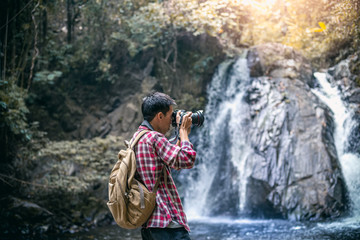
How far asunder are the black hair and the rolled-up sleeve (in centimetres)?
25

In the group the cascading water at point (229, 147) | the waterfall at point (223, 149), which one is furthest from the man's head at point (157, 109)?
the waterfall at point (223, 149)

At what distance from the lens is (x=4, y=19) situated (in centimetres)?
754

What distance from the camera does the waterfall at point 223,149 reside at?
9156 mm

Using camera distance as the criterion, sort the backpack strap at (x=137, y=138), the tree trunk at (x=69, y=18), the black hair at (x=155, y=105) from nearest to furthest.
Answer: the backpack strap at (x=137, y=138) → the black hair at (x=155, y=105) → the tree trunk at (x=69, y=18)

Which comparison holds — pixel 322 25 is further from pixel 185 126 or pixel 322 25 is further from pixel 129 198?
pixel 129 198

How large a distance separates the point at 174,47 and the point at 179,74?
1022mm

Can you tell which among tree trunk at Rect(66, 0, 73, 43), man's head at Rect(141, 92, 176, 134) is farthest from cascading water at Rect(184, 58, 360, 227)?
man's head at Rect(141, 92, 176, 134)

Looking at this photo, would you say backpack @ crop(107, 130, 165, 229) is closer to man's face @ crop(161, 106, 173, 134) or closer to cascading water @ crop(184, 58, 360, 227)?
man's face @ crop(161, 106, 173, 134)

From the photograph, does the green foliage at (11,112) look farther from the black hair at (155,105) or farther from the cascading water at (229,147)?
the black hair at (155,105)

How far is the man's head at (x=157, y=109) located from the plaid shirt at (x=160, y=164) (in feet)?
0.46

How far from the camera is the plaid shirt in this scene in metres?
2.13

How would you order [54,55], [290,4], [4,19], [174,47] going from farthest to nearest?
[174,47], [54,55], [290,4], [4,19]

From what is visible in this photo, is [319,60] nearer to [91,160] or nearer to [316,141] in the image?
[316,141]

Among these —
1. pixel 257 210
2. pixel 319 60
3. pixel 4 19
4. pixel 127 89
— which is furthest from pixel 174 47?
pixel 257 210
